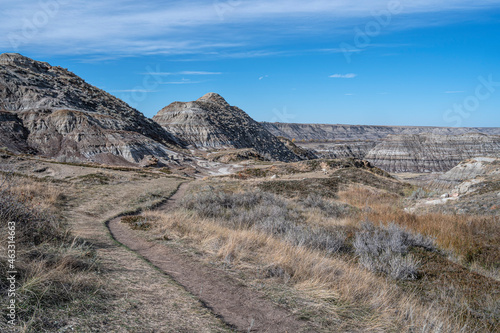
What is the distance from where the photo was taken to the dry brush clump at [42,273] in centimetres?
339

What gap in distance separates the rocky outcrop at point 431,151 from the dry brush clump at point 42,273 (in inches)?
4706

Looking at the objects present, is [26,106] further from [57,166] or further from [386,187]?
[386,187]

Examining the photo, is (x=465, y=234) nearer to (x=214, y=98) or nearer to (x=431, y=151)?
(x=431, y=151)

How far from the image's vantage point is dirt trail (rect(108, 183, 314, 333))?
160 inches

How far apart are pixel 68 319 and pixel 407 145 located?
133 meters

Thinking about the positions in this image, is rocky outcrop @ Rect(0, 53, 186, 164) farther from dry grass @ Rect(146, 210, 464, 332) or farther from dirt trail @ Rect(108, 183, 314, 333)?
dry grass @ Rect(146, 210, 464, 332)

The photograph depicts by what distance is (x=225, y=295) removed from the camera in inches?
192

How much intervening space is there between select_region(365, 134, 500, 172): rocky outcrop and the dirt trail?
118 m

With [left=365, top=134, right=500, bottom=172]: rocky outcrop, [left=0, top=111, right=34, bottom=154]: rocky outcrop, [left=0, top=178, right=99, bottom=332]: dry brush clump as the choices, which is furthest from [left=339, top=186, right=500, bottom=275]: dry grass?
[left=365, top=134, right=500, bottom=172]: rocky outcrop

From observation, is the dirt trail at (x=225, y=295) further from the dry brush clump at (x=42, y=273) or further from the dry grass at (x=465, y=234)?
the dry grass at (x=465, y=234)

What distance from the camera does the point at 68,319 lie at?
11.2ft

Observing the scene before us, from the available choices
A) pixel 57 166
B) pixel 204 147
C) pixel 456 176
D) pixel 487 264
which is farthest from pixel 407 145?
pixel 487 264

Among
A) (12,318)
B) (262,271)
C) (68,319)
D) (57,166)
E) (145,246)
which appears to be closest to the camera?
(12,318)

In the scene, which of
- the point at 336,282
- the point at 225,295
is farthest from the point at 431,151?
the point at 225,295
